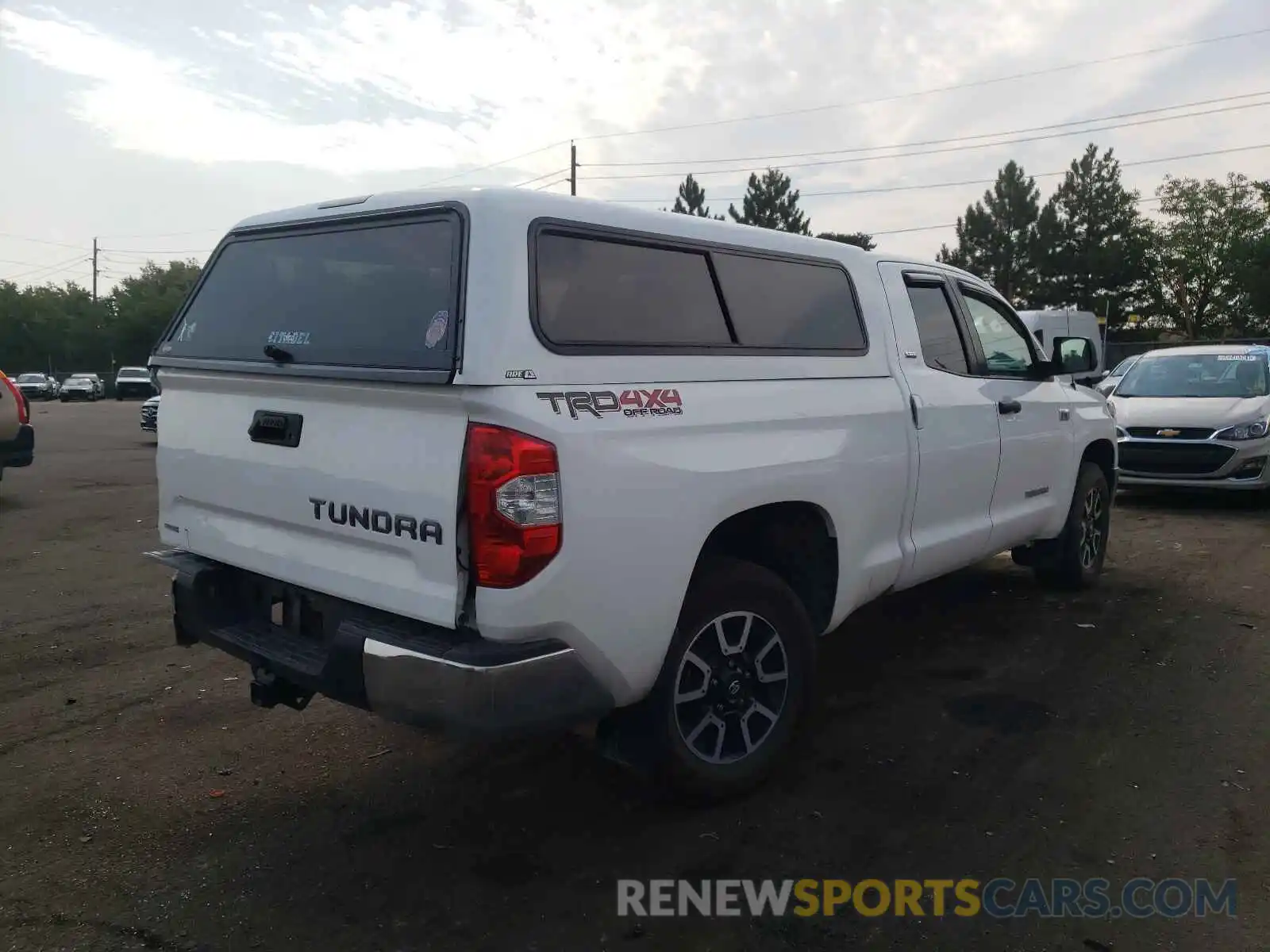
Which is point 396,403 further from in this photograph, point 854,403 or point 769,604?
point 854,403

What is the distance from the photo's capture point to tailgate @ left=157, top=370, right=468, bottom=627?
2.90m

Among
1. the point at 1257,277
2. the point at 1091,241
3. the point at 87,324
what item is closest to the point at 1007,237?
the point at 1091,241

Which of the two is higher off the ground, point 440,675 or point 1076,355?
point 1076,355

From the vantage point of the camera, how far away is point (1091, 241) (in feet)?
180

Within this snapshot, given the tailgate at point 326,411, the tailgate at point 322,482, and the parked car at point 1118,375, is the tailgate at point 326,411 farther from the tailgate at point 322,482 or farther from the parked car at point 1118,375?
the parked car at point 1118,375

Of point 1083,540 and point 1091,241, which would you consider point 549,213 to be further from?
point 1091,241

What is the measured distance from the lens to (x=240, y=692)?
4766mm

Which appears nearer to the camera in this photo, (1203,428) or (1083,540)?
(1083,540)

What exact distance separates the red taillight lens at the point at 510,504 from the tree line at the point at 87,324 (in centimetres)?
7750

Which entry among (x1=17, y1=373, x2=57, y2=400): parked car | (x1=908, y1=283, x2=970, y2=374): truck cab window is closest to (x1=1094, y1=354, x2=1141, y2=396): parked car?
(x1=908, y1=283, x2=970, y2=374): truck cab window

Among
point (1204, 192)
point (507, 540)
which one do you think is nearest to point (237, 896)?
point (507, 540)

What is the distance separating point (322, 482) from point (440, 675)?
0.83 m

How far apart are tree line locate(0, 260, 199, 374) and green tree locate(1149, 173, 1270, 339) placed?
216 ft

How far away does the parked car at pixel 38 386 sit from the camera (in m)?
55.4
